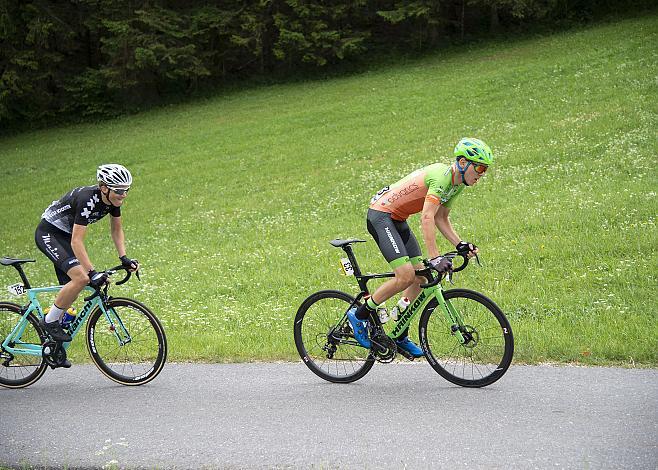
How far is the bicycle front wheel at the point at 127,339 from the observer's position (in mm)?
6645

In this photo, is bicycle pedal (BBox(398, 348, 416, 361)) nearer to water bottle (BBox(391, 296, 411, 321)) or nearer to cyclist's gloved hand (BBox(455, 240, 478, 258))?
water bottle (BBox(391, 296, 411, 321))

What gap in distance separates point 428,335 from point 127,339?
2.85m

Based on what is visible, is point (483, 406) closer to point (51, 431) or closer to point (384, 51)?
point (51, 431)

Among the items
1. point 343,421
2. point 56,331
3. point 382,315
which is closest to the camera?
point 343,421

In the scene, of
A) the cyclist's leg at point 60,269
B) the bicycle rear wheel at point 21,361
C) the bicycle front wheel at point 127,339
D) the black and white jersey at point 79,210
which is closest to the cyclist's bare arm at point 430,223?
the bicycle front wheel at point 127,339

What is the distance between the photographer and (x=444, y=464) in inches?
181

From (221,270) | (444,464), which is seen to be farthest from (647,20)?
(444,464)

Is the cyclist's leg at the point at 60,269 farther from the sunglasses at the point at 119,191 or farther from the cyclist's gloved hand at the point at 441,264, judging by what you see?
the cyclist's gloved hand at the point at 441,264

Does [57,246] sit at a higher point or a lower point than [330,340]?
higher

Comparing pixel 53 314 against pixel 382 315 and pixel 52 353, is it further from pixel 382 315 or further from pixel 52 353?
pixel 382 315

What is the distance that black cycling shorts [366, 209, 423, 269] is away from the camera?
6.20 meters

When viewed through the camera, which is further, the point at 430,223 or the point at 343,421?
the point at 430,223

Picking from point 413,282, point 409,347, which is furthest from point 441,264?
point 409,347

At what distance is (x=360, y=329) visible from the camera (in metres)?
6.42
